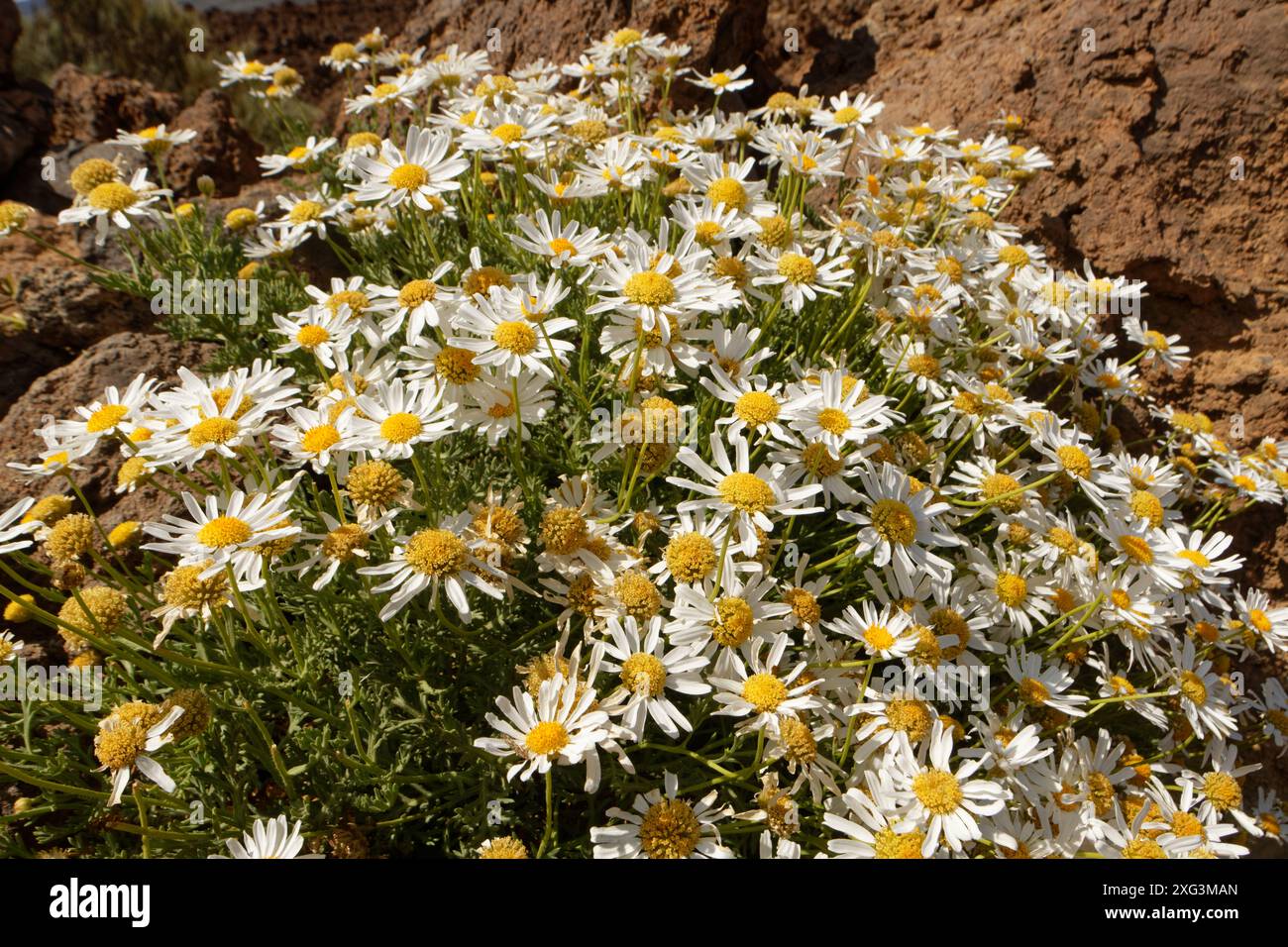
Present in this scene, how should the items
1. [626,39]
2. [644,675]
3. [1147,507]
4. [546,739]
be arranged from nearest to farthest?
[546,739] < [644,675] < [1147,507] < [626,39]

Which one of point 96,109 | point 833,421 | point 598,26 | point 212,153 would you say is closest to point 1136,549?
point 833,421

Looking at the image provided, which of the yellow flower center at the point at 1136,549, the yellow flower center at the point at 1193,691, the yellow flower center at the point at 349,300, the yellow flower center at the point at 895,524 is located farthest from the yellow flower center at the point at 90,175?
the yellow flower center at the point at 1193,691

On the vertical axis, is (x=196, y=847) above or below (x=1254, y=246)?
below

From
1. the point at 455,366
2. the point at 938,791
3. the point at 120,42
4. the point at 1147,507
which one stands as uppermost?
the point at 120,42

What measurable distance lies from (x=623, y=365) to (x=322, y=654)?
1.50m

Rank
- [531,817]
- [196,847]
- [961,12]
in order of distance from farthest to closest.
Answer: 1. [961,12]
2. [531,817]
3. [196,847]

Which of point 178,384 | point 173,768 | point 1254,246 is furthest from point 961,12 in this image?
point 173,768

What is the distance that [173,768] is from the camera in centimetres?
268

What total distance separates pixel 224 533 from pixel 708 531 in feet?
4.88

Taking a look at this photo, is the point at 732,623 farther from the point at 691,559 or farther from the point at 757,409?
the point at 757,409

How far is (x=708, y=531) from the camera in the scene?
2715mm

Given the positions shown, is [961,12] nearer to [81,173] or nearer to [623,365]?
[623,365]

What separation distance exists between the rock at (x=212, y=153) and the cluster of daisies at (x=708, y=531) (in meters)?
1.92

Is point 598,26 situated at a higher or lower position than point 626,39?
higher
